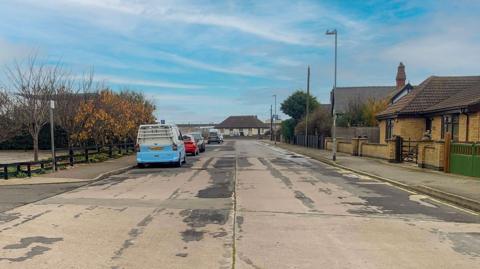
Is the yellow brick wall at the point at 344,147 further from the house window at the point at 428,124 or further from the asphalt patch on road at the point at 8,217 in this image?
the asphalt patch on road at the point at 8,217

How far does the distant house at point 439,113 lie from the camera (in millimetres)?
20703

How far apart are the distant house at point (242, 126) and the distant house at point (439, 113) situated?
97.8 m

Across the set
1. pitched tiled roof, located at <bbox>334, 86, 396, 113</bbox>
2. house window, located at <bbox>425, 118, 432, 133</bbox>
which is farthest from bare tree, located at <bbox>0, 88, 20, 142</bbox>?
pitched tiled roof, located at <bbox>334, 86, 396, 113</bbox>

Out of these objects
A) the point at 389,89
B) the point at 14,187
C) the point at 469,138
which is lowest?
the point at 14,187

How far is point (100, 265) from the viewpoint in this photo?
5.44 m

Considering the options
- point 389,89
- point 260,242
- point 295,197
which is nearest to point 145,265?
point 260,242

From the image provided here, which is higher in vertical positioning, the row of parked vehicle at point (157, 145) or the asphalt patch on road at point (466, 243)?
the row of parked vehicle at point (157, 145)

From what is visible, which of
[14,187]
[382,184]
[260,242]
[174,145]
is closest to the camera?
[260,242]

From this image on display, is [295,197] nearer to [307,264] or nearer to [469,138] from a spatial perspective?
[307,264]

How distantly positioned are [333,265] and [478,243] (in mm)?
2814

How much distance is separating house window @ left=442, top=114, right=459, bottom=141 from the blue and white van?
1478 centimetres

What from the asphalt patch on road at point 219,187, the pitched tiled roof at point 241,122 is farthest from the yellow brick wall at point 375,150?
the pitched tiled roof at point 241,122

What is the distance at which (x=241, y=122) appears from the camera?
13138 cm

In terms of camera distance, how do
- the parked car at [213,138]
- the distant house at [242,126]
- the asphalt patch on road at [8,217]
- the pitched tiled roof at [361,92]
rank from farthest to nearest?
the distant house at [242,126]
the parked car at [213,138]
the pitched tiled roof at [361,92]
the asphalt patch on road at [8,217]
